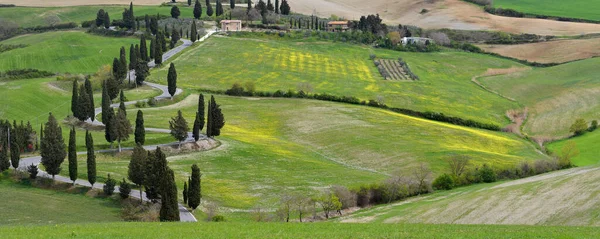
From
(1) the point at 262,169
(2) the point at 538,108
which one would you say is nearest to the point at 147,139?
(1) the point at 262,169

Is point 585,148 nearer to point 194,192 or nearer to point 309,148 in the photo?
point 309,148

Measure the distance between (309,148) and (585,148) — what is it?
40.6m

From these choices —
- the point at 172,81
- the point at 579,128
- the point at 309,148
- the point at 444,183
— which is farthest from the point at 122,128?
the point at 579,128

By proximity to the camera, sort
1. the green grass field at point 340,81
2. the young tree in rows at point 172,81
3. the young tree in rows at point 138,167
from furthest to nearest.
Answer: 1. the green grass field at point 340,81
2. the young tree in rows at point 172,81
3. the young tree in rows at point 138,167

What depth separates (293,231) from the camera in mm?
51312

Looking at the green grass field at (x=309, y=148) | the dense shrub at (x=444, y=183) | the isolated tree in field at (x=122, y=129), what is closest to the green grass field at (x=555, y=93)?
the green grass field at (x=309, y=148)

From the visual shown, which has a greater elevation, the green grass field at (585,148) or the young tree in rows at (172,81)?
the young tree in rows at (172,81)

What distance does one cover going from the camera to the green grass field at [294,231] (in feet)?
159

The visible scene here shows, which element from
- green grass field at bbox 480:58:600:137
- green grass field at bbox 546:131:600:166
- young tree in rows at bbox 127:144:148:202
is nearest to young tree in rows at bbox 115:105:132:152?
young tree in rows at bbox 127:144:148:202

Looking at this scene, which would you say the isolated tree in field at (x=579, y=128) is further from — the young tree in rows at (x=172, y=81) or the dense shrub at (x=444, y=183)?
the young tree in rows at (x=172, y=81)

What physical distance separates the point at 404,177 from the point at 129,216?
3425cm

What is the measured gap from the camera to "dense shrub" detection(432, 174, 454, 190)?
320 feet

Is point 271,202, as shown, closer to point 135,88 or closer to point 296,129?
point 296,129

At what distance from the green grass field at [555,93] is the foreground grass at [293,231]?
89.9 meters
